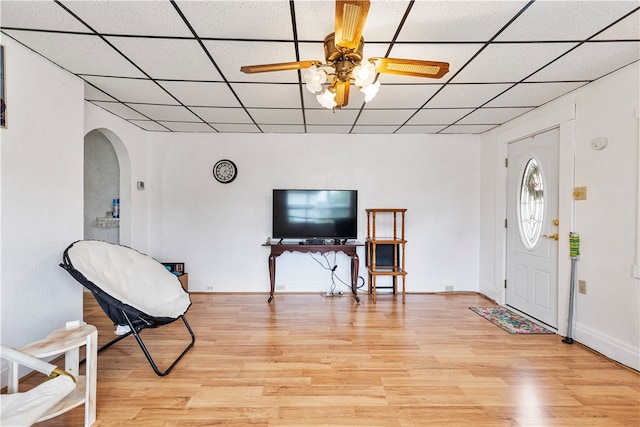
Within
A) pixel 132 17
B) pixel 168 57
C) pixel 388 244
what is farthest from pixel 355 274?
pixel 132 17

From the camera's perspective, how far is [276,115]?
3445 millimetres

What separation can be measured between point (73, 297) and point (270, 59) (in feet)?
8.29

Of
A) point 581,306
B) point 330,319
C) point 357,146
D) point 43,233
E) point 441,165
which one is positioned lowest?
point 330,319

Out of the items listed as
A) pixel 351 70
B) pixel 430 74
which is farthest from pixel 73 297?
pixel 430 74

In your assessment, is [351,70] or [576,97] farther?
[576,97]

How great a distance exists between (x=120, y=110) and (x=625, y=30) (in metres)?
4.47

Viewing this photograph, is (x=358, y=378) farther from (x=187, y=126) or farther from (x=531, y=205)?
(x=187, y=126)

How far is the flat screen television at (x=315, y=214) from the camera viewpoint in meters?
4.05

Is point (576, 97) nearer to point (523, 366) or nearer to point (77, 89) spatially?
point (523, 366)

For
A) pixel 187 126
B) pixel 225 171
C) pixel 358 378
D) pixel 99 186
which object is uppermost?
pixel 187 126

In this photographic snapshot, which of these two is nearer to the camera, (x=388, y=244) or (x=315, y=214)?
(x=315, y=214)

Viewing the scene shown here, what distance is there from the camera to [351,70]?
1.71 metres

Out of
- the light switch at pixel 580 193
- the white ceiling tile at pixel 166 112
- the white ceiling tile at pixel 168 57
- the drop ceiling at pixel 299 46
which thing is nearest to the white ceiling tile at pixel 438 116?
the drop ceiling at pixel 299 46

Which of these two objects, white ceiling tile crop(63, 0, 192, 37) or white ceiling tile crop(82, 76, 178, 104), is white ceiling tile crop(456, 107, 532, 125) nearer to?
white ceiling tile crop(63, 0, 192, 37)
